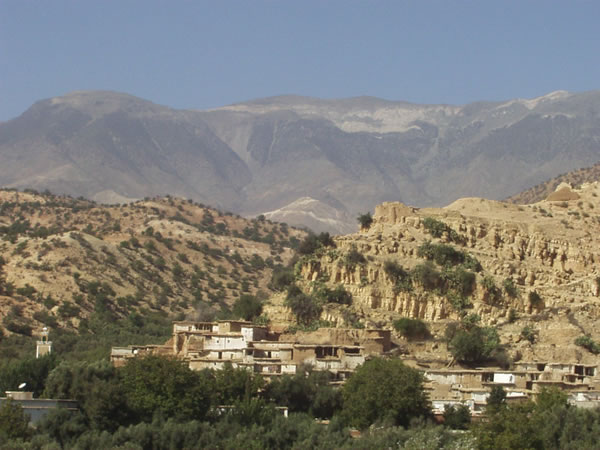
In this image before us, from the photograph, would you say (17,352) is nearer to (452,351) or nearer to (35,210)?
(452,351)

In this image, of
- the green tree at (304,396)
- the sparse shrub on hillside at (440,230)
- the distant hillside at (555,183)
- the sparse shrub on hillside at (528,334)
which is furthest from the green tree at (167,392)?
the distant hillside at (555,183)

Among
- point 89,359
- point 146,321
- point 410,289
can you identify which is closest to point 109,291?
point 146,321

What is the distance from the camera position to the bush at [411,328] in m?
58.4

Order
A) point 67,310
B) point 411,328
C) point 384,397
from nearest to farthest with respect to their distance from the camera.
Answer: point 384,397 < point 411,328 < point 67,310

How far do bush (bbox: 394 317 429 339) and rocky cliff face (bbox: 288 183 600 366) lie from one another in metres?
0.78

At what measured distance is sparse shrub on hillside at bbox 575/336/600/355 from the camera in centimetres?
5753

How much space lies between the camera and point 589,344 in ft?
189

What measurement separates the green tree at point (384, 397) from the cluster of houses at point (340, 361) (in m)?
1.78

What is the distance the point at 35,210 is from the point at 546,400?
3125 inches

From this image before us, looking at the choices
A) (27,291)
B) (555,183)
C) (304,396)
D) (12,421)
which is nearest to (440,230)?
(304,396)

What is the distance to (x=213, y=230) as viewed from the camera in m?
127

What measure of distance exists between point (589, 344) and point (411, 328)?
6962 millimetres

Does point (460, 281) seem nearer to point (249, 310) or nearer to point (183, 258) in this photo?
point (249, 310)

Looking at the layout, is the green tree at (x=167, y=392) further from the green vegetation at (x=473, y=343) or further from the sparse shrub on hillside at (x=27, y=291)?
the sparse shrub on hillside at (x=27, y=291)
